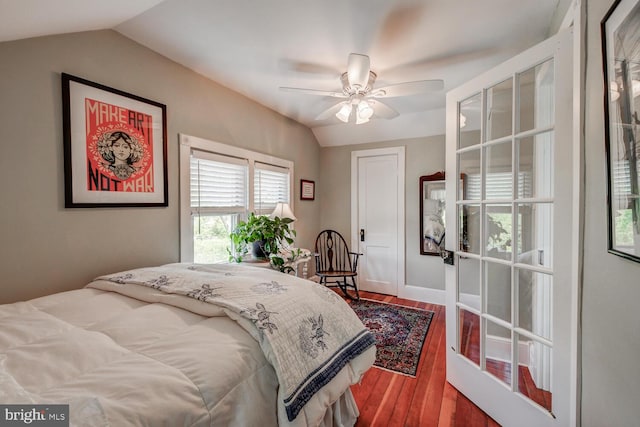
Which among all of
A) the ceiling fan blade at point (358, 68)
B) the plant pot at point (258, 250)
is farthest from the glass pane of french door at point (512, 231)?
the plant pot at point (258, 250)

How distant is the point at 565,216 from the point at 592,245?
255mm

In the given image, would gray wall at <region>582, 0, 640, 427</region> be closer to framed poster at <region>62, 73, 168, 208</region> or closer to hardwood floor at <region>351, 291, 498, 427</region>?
hardwood floor at <region>351, 291, 498, 427</region>

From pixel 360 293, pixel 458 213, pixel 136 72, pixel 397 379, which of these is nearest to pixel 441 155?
pixel 458 213

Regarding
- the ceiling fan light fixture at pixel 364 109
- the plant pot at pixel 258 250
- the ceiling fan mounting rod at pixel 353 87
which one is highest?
the ceiling fan mounting rod at pixel 353 87

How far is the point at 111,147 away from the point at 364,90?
1.84m

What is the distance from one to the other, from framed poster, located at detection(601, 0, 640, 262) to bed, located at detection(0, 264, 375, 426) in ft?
3.41

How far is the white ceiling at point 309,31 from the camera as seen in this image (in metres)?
1.53

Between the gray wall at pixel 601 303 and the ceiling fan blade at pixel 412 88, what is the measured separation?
956 mm

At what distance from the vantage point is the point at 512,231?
155 cm

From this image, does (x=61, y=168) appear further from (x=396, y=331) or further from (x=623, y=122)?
(x=396, y=331)

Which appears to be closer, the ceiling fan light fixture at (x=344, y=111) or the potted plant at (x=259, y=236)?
the ceiling fan light fixture at (x=344, y=111)

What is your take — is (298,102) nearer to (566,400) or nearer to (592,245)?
(592,245)

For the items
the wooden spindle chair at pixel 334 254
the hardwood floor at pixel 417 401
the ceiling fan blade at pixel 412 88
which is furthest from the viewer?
the wooden spindle chair at pixel 334 254

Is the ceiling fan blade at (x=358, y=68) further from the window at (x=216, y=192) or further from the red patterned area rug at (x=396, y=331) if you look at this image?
the red patterned area rug at (x=396, y=331)
